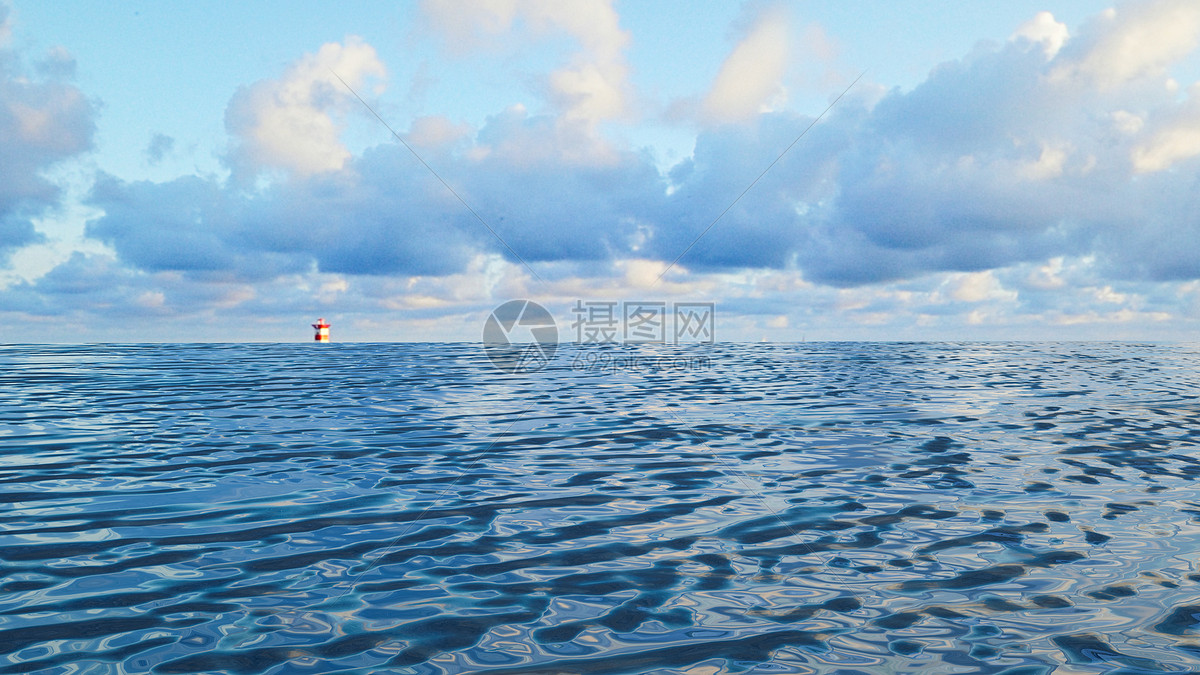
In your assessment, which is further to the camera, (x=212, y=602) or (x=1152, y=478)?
(x=1152, y=478)

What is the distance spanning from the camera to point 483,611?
241 inches

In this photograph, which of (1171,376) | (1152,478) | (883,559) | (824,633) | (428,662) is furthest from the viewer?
(1171,376)

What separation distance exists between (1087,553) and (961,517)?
1.55 m

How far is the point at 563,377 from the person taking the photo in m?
37.8

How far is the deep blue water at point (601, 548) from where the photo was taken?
5422mm

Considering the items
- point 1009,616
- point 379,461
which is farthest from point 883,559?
point 379,461

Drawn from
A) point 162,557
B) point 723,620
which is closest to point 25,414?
point 162,557

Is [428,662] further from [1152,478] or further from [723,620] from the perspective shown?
[1152,478]

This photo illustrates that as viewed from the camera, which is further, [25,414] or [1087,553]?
[25,414]

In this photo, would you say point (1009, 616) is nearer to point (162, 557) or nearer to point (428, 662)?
point (428, 662)

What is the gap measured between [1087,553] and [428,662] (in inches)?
288

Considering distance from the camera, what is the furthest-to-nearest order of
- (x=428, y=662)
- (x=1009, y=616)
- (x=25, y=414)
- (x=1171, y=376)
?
(x=1171, y=376), (x=25, y=414), (x=1009, y=616), (x=428, y=662)

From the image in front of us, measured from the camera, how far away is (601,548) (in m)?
7.93

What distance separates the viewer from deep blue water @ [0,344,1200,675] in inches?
213
